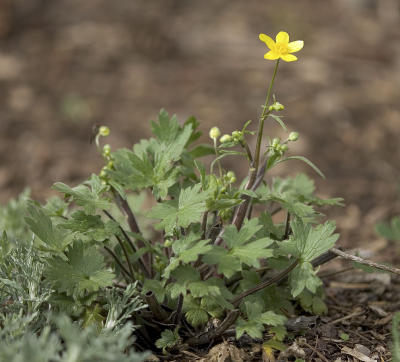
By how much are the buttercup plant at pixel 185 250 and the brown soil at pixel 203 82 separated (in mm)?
1349

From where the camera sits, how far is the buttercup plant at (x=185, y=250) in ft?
6.00

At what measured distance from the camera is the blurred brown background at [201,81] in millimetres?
4258

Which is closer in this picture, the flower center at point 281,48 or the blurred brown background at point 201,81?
the flower center at point 281,48

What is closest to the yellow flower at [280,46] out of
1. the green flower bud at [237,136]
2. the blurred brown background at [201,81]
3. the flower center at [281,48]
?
the flower center at [281,48]

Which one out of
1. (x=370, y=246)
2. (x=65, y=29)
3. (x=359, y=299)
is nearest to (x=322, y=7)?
(x=65, y=29)

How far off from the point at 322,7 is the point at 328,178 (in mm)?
3460

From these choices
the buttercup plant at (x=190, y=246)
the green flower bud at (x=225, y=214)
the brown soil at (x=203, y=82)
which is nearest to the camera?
the buttercup plant at (x=190, y=246)

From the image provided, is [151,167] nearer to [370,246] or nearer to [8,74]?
[370,246]

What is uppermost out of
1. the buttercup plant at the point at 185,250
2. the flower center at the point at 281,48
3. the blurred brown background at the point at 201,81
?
the flower center at the point at 281,48

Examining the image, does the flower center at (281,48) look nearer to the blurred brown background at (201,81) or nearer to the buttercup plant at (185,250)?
the buttercup plant at (185,250)

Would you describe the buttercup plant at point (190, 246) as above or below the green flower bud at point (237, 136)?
below

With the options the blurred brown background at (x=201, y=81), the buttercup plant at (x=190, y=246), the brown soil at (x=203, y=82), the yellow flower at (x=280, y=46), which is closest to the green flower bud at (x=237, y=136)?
the buttercup plant at (x=190, y=246)

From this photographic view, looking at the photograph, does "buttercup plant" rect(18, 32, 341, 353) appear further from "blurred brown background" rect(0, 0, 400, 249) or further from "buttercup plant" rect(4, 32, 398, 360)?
"blurred brown background" rect(0, 0, 400, 249)

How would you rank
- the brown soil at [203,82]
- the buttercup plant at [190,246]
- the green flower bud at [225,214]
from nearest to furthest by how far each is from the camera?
the buttercup plant at [190,246] → the green flower bud at [225,214] → the brown soil at [203,82]
